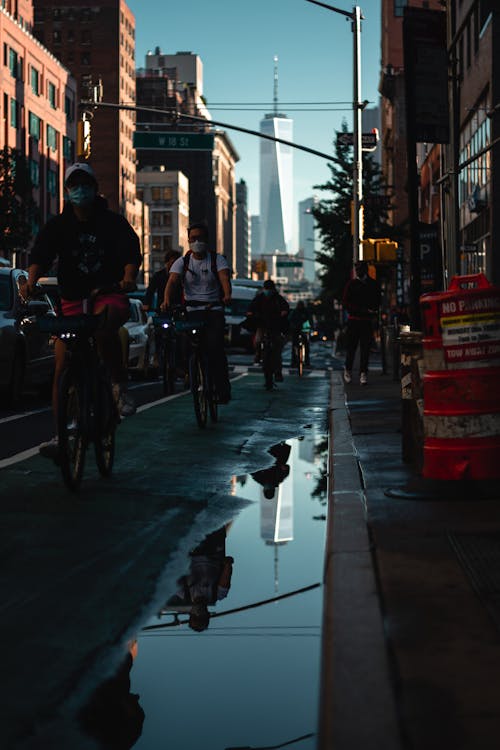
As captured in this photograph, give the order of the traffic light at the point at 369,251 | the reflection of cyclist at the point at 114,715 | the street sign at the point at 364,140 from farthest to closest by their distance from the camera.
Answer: the street sign at the point at 364,140 → the traffic light at the point at 369,251 → the reflection of cyclist at the point at 114,715

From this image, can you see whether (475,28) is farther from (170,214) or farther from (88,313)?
(170,214)

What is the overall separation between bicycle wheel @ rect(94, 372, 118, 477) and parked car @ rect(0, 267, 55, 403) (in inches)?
272

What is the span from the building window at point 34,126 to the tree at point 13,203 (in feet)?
108

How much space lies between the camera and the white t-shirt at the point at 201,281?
43.1 feet

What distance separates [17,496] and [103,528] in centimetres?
130

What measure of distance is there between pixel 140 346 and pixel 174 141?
11593mm

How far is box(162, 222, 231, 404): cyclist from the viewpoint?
13.0 m

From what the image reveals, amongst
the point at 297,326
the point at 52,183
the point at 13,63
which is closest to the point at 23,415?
the point at 297,326

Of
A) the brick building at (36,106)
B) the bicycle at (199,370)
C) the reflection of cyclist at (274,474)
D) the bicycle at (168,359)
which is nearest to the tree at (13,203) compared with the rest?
the brick building at (36,106)

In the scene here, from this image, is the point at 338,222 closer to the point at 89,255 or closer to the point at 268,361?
the point at 268,361

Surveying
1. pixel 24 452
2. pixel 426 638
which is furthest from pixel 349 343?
pixel 426 638

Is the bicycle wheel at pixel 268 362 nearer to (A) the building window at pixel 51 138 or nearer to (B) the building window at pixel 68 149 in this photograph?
(A) the building window at pixel 51 138

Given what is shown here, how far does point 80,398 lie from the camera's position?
26.6ft

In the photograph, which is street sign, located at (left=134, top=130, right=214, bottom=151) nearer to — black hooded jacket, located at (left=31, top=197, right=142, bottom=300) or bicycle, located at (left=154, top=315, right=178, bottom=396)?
bicycle, located at (left=154, top=315, right=178, bottom=396)
